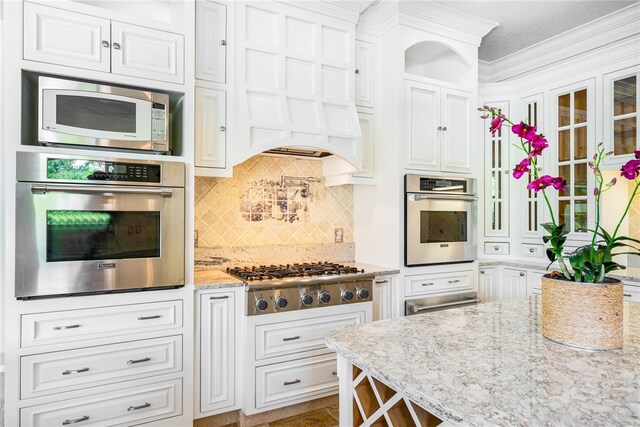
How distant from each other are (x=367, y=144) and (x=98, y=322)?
2.22 meters

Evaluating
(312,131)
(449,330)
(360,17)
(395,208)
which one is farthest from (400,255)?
(360,17)

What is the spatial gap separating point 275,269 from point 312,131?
1.01 metres

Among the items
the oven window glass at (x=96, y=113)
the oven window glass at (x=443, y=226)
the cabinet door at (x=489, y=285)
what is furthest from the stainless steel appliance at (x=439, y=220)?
the oven window glass at (x=96, y=113)

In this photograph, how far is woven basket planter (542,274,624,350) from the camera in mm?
1093

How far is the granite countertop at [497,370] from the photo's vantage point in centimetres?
79

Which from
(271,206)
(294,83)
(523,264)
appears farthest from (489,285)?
(294,83)

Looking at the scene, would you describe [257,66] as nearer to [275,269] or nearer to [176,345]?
→ [275,269]

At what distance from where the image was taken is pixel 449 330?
4.36 ft

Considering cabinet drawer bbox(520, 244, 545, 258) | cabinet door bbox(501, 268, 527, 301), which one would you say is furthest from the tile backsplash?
cabinet drawer bbox(520, 244, 545, 258)

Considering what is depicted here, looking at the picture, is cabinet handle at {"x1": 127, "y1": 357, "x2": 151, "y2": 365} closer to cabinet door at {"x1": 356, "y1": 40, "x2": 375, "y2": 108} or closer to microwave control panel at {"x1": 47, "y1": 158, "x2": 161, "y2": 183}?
microwave control panel at {"x1": 47, "y1": 158, "x2": 161, "y2": 183}

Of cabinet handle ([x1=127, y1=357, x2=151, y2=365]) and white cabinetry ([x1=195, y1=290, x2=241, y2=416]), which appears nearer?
cabinet handle ([x1=127, y1=357, x2=151, y2=365])

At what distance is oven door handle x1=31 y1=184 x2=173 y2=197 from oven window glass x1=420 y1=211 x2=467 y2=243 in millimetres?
1882

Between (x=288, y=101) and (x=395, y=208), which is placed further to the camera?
(x=395, y=208)

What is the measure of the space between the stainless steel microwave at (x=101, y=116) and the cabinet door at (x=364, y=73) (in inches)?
60.1
